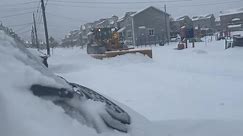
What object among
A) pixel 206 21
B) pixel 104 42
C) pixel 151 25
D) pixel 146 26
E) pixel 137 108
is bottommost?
pixel 104 42

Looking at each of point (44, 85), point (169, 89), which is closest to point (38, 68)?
point (44, 85)

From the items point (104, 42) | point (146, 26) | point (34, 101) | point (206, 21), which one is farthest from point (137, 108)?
point (206, 21)

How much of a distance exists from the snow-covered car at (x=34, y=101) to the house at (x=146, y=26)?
64.3 m

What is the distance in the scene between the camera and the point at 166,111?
18.8 feet

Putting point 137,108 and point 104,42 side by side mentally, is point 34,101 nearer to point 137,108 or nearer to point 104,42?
point 137,108

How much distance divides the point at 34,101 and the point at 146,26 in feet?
229

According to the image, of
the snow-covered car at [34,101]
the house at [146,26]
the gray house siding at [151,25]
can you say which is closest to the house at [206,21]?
the gray house siding at [151,25]

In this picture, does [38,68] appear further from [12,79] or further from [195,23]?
[195,23]

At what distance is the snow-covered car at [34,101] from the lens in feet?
7.89

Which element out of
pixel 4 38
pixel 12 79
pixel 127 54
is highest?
pixel 4 38

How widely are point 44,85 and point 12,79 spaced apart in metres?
0.25

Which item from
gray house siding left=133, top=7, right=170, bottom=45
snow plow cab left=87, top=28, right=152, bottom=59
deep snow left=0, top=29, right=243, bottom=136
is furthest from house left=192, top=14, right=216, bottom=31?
deep snow left=0, top=29, right=243, bottom=136

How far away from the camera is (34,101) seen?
259 cm

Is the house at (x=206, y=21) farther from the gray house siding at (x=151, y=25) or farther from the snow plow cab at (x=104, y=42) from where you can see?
the snow plow cab at (x=104, y=42)
